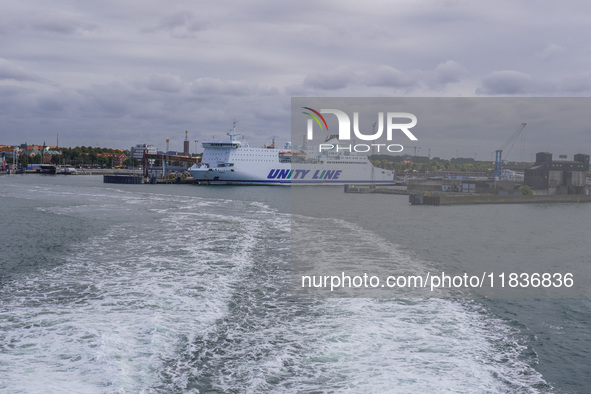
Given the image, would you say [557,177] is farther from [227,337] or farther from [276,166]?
[227,337]

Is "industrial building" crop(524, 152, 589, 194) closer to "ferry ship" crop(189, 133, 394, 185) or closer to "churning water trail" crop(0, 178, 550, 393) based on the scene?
"ferry ship" crop(189, 133, 394, 185)

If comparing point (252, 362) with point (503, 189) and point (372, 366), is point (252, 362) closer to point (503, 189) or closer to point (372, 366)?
point (372, 366)

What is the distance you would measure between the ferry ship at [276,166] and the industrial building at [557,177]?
22.8 metres

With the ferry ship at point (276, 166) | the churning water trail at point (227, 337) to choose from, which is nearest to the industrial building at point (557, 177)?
the ferry ship at point (276, 166)

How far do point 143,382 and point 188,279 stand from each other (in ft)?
13.8

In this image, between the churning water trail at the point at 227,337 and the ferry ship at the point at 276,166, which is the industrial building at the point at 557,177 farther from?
the churning water trail at the point at 227,337

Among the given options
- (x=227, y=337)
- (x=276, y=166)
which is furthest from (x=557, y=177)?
(x=227, y=337)

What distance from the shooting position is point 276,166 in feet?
195

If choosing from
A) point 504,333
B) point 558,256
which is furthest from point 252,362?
point 558,256

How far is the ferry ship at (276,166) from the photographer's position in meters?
56.4

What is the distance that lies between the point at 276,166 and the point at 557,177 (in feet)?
102

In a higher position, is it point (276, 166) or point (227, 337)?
point (276, 166)

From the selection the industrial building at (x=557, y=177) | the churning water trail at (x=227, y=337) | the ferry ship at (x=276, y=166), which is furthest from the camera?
the ferry ship at (x=276, y=166)

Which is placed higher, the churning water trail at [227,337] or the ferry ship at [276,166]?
the ferry ship at [276,166]
